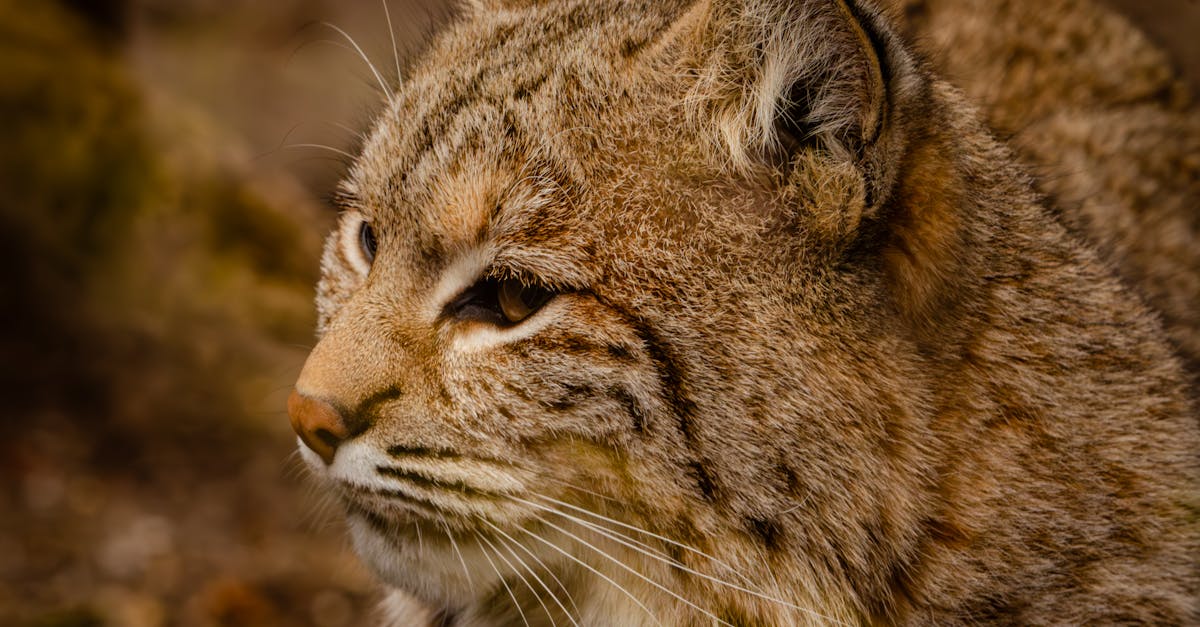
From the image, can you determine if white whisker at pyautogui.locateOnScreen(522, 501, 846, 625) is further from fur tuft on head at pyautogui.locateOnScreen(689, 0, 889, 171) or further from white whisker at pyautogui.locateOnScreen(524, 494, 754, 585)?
fur tuft on head at pyautogui.locateOnScreen(689, 0, 889, 171)

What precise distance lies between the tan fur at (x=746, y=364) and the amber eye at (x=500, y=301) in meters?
0.04

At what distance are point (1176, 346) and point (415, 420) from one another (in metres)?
2.32

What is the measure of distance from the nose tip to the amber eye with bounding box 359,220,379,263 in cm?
59

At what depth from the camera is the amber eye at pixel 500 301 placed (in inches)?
99.0

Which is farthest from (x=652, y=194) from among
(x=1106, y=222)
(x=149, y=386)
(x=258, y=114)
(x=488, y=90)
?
(x=258, y=114)

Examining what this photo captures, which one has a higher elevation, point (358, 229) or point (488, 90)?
point (488, 90)

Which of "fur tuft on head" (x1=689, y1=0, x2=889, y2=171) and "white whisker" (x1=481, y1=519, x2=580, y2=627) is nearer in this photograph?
"fur tuft on head" (x1=689, y1=0, x2=889, y2=171)

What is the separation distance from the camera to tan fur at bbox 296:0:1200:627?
93.2 inches

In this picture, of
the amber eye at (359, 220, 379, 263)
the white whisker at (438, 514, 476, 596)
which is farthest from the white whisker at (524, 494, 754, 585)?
the amber eye at (359, 220, 379, 263)

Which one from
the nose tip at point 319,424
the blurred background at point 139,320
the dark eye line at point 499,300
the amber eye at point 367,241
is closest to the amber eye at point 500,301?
the dark eye line at point 499,300

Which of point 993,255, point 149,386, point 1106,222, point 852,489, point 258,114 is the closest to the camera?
point 852,489

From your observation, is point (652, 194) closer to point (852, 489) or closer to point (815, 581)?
point (852, 489)

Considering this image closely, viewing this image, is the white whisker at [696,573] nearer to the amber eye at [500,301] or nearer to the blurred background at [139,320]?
the amber eye at [500,301]

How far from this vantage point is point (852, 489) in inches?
94.5
